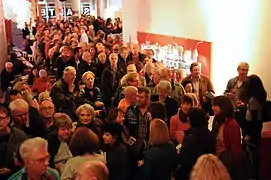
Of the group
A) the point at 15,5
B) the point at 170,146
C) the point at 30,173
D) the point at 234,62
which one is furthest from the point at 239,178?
the point at 15,5

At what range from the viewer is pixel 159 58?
9930 mm

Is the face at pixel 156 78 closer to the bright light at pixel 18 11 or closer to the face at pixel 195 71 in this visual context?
the face at pixel 195 71

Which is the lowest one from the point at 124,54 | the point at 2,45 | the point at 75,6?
the point at 124,54

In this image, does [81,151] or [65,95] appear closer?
[81,151]

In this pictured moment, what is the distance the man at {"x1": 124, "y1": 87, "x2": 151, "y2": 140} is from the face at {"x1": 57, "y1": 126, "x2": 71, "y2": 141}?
102cm

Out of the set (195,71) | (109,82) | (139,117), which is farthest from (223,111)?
(109,82)

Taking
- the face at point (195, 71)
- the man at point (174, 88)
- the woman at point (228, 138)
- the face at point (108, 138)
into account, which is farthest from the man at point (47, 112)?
the face at point (195, 71)

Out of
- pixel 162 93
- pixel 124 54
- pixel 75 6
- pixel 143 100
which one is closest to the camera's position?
pixel 143 100

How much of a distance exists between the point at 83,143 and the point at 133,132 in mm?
1510

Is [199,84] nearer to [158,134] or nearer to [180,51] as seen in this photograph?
[180,51]

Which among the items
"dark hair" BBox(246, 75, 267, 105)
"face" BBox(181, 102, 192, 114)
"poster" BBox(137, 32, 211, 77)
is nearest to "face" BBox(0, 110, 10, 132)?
"face" BBox(181, 102, 192, 114)

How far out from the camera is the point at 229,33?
24.8ft

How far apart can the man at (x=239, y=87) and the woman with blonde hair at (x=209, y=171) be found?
3212 mm

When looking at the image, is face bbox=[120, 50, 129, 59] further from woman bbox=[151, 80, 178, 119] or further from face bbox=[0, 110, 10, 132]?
face bbox=[0, 110, 10, 132]
